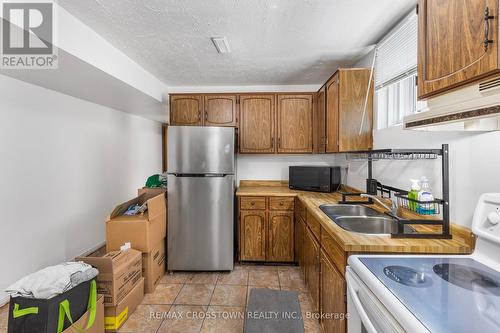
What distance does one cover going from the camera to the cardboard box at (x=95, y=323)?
1.55 metres

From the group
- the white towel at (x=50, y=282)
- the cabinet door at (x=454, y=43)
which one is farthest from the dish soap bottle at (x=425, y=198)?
the white towel at (x=50, y=282)

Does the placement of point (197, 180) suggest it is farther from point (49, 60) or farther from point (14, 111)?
point (14, 111)

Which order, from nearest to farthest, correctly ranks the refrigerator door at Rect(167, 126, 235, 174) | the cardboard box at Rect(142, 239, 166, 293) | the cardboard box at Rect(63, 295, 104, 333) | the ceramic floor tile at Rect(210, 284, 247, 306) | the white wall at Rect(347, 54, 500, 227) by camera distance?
the white wall at Rect(347, 54, 500, 227) → the cardboard box at Rect(63, 295, 104, 333) → the ceramic floor tile at Rect(210, 284, 247, 306) → the cardboard box at Rect(142, 239, 166, 293) → the refrigerator door at Rect(167, 126, 235, 174)

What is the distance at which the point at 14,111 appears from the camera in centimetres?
230

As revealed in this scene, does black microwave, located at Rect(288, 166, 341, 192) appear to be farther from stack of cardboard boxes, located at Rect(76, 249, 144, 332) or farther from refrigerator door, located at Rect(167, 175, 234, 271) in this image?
stack of cardboard boxes, located at Rect(76, 249, 144, 332)

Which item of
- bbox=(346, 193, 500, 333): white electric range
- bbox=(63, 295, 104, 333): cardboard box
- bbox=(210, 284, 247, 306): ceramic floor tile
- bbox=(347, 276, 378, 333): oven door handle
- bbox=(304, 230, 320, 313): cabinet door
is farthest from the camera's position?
bbox=(210, 284, 247, 306): ceramic floor tile

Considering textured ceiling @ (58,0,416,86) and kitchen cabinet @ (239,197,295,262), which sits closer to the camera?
textured ceiling @ (58,0,416,86)

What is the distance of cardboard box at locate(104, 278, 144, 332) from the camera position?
188cm

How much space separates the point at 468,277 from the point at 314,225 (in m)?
1.07

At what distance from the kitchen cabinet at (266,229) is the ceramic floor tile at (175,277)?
2.19ft

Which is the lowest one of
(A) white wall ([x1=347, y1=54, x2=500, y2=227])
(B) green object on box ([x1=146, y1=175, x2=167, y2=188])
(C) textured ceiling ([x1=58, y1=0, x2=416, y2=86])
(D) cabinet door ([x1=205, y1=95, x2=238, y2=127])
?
(B) green object on box ([x1=146, y1=175, x2=167, y2=188])

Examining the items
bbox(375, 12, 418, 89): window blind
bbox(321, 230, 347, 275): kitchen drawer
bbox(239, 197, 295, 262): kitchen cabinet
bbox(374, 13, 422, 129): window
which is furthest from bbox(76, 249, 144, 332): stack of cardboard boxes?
bbox(375, 12, 418, 89): window blind

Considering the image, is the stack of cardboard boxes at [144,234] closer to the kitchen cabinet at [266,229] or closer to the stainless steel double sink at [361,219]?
the kitchen cabinet at [266,229]

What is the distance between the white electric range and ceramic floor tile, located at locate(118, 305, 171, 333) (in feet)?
5.05
